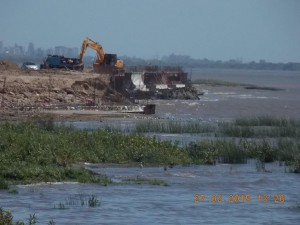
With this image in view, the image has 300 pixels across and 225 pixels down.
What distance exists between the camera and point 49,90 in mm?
57094

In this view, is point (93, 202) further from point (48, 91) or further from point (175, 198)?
point (48, 91)

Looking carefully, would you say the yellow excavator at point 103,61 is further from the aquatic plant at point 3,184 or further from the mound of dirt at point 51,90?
the aquatic plant at point 3,184

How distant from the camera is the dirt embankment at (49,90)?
176ft

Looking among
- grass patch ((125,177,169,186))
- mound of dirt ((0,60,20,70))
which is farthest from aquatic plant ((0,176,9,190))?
mound of dirt ((0,60,20,70))

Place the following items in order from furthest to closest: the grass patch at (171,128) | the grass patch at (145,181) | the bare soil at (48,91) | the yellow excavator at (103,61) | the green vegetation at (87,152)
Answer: the yellow excavator at (103,61) < the bare soil at (48,91) < the grass patch at (171,128) < the grass patch at (145,181) < the green vegetation at (87,152)

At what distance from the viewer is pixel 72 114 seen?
49.2m

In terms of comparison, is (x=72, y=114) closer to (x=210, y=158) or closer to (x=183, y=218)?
(x=210, y=158)

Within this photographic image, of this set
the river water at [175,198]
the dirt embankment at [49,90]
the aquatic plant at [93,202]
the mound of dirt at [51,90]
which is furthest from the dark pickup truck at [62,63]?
the aquatic plant at [93,202]

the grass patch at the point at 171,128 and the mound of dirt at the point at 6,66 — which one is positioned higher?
the mound of dirt at the point at 6,66

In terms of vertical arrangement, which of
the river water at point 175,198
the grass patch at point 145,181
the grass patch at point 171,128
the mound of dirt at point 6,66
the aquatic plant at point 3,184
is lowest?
the river water at point 175,198

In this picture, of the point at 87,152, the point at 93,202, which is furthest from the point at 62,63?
the point at 93,202

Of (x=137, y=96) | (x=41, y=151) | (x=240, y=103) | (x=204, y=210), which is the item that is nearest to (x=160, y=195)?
(x=204, y=210)

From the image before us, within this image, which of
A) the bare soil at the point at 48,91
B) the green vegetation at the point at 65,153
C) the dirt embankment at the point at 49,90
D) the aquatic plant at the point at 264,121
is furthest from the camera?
the dirt embankment at the point at 49,90

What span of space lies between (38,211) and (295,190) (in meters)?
7.87
